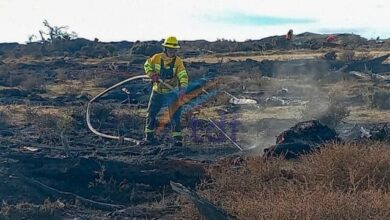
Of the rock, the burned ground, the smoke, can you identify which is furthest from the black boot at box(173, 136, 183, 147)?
the rock

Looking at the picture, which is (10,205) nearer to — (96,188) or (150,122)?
(96,188)

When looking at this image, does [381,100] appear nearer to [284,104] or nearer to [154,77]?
[284,104]

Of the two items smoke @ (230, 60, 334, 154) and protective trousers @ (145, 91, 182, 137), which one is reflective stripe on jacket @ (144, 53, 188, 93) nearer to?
protective trousers @ (145, 91, 182, 137)

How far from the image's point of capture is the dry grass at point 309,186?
6395 mm

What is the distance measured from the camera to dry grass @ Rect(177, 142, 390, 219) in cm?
639

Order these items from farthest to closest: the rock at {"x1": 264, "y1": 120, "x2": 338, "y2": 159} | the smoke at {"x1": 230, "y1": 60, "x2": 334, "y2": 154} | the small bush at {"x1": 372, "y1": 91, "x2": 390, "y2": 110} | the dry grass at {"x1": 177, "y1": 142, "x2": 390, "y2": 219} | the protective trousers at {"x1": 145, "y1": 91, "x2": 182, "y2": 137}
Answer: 1. the small bush at {"x1": 372, "y1": 91, "x2": 390, "y2": 110}
2. the smoke at {"x1": 230, "y1": 60, "x2": 334, "y2": 154}
3. the protective trousers at {"x1": 145, "y1": 91, "x2": 182, "y2": 137}
4. the rock at {"x1": 264, "y1": 120, "x2": 338, "y2": 159}
5. the dry grass at {"x1": 177, "y1": 142, "x2": 390, "y2": 219}

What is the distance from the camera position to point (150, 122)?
12906mm

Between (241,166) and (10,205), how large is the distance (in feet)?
8.81

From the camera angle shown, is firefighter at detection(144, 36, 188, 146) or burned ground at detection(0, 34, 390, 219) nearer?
burned ground at detection(0, 34, 390, 219)

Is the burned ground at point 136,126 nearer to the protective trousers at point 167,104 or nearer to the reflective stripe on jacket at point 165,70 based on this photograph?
the protective trousers at point 167,104

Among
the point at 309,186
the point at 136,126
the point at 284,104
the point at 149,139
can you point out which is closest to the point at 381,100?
the point at 284,104

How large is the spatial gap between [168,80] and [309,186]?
5.45 metres

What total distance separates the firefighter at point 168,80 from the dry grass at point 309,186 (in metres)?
4.04

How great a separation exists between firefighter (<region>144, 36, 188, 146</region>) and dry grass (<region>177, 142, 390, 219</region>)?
404 centimetres
